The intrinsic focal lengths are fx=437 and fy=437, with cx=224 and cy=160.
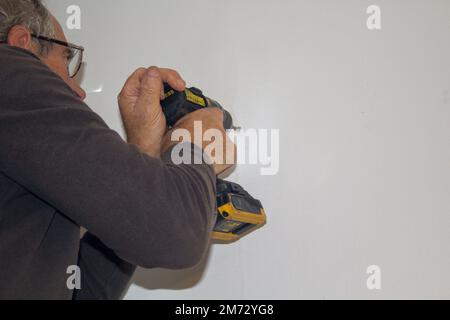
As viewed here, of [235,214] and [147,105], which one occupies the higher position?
[147,105]

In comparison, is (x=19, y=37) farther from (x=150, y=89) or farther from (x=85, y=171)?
(x=85, y=171)

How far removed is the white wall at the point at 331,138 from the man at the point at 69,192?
405 mm

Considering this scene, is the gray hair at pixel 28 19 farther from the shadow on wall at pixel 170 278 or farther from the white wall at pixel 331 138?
the shadow on wall at pixel 170 278

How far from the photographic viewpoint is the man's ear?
2.68ft

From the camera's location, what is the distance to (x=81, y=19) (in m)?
1.29

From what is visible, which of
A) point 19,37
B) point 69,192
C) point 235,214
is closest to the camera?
point 69,192

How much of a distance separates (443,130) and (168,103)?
0.69 meters

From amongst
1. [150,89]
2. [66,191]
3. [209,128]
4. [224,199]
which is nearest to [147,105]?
[150,89]

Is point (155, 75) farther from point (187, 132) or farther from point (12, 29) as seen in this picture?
point (12, 29)

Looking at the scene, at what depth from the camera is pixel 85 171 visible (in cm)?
61

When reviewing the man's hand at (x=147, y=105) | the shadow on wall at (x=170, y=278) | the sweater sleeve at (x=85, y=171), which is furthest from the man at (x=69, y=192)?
the shadow on wall at (x=170, y=278)

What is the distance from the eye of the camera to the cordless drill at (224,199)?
0.94m

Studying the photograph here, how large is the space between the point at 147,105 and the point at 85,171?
356 mm

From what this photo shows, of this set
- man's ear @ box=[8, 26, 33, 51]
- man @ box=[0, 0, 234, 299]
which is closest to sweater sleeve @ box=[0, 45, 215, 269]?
man @ box=[0, 0, 234, 299]
